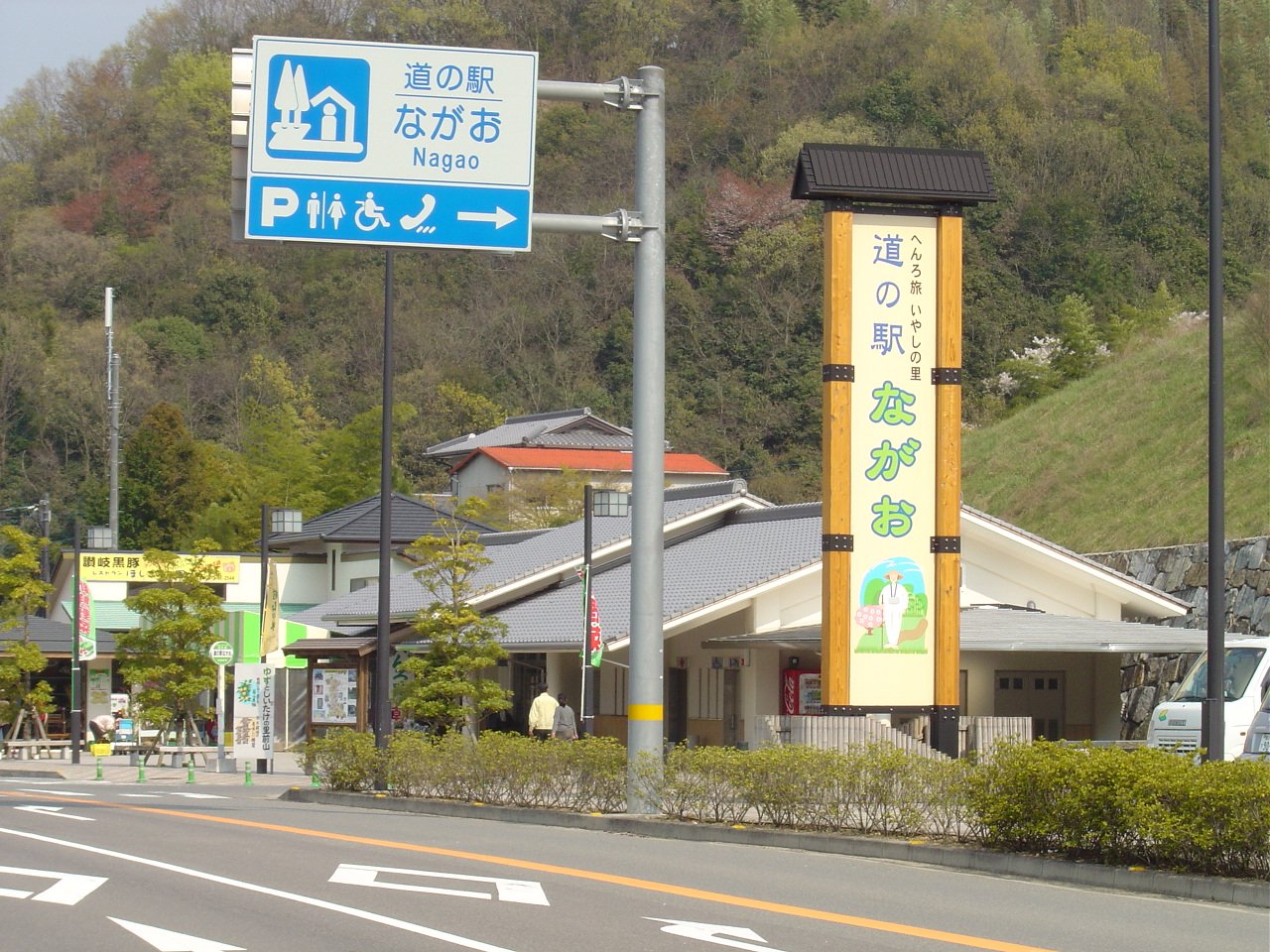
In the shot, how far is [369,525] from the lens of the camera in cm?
4638

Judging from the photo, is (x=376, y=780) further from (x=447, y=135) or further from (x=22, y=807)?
(x=447, y=135)

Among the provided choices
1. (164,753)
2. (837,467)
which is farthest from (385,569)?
(164,753)

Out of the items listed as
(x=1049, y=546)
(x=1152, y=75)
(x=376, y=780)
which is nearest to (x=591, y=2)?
(x=1152, y=75)

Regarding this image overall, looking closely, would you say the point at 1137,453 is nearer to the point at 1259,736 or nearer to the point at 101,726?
the point at 1259,736

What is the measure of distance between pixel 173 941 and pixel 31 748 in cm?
3143

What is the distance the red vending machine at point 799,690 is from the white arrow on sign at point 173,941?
20.5 meters

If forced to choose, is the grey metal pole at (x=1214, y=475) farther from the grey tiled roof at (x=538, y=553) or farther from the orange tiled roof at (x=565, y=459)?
the orange tiled roof at (x=565, y=459)

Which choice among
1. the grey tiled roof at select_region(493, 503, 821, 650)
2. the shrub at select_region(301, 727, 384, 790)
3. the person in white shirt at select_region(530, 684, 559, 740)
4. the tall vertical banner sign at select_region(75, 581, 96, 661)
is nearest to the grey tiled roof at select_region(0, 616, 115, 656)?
the tall vertical banner sign at select_region(75, 581, 96, 661)

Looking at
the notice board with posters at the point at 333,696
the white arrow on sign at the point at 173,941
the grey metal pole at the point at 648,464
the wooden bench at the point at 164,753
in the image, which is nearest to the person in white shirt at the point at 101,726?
the wooden bench at the point at 164,753

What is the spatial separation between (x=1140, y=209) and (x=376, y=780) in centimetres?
6221

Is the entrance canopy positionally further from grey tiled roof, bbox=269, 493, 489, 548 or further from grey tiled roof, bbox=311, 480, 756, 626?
grey tiled roof, bbox=269, 493, 489, 548

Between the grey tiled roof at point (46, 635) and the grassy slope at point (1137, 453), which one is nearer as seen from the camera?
the grassy slope at point (1137, 453)

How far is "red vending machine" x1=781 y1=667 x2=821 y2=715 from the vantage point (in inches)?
1146

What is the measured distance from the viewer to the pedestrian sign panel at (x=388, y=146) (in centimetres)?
1512
